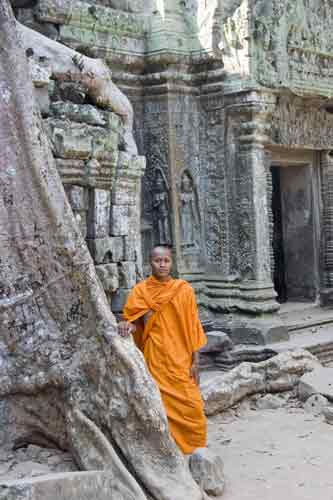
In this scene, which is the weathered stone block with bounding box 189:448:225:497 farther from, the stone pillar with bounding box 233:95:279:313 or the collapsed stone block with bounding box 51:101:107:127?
the stone pillar with bounding box 233:95:279:313

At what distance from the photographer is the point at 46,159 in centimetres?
424

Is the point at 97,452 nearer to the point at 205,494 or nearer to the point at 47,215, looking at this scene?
the point at 205,494

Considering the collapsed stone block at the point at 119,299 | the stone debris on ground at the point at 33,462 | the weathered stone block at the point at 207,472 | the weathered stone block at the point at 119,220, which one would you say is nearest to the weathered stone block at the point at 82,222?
the weathered stone block at the point at 119,220

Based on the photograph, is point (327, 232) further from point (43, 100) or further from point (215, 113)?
point (43, 100)

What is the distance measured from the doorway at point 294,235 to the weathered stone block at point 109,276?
4.99 meters

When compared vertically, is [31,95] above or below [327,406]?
above

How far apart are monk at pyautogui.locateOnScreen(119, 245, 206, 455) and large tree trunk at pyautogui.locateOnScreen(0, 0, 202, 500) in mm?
722

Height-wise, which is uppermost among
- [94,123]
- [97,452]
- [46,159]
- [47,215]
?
[94,123]

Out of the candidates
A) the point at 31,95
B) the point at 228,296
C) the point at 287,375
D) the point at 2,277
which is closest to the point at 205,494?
the point at 2,277

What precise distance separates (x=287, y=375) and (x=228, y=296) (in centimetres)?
155

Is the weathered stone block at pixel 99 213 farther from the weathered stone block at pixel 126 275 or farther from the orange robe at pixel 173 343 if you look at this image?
the orange robe at pixel 173 343

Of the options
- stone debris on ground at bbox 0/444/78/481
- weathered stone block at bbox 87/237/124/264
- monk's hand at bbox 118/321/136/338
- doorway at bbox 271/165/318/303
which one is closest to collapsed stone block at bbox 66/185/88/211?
weathered stone block at bbox 87/237/124/264

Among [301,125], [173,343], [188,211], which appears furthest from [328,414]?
[301,125]

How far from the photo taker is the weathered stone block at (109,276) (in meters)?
5.27
